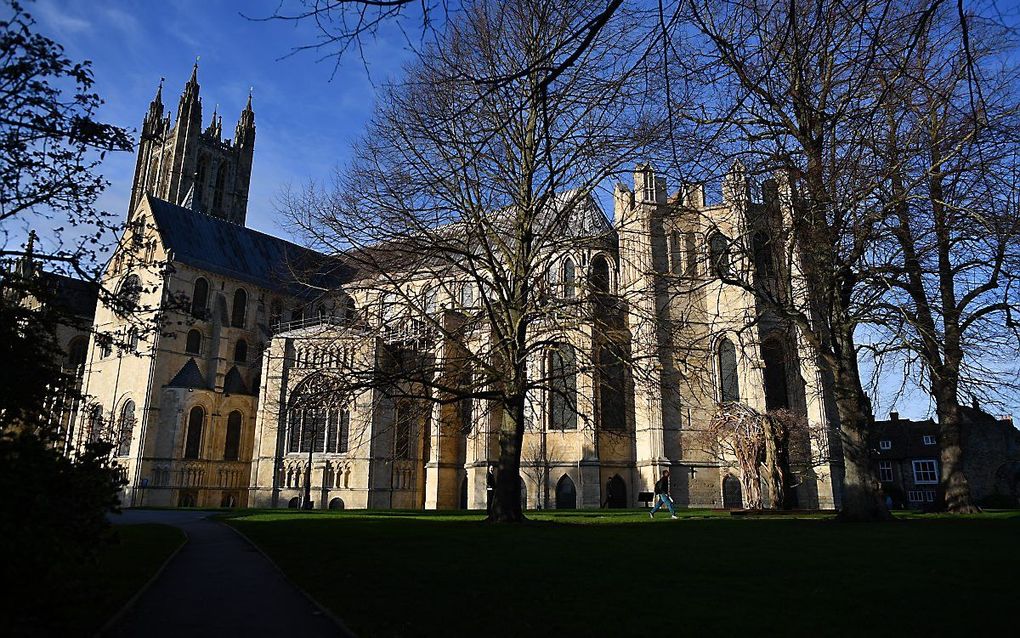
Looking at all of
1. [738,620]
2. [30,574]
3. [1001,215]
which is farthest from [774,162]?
[30,574]

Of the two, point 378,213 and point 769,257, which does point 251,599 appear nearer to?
point 378,213

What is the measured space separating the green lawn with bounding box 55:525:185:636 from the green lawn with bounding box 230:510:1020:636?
59.4 inches

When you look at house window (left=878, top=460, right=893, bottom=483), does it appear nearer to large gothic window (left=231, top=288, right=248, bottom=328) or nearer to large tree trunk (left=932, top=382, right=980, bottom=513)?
large tree trunk (left=932, top=382, right=980, bottom=513)

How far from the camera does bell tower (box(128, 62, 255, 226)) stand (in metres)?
61.9

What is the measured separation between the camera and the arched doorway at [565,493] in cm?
2902

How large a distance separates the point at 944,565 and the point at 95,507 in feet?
26.2

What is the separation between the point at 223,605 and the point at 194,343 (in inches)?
1545

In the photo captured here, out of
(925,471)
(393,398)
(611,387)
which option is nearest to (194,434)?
(393,398)

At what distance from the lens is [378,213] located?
1430 cm

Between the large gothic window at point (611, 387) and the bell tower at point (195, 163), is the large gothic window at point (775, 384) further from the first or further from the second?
the bell tower at point (195, 163)

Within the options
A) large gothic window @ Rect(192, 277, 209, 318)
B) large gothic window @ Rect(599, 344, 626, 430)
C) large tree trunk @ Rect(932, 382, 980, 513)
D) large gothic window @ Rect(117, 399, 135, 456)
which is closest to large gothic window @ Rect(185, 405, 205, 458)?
large gothic window @ Rect(117, 399, 135, 456)

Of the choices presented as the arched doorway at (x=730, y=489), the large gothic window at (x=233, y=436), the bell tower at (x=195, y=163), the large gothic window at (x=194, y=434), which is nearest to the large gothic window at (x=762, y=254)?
the arched doorway at (x=730, y=489)

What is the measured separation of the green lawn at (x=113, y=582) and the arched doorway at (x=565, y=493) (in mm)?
18508

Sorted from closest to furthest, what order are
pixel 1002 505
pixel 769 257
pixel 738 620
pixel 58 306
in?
1. pixel 738 620
2. pixel 58 306
3. pixel 769 257
4. pixel 1002 505
